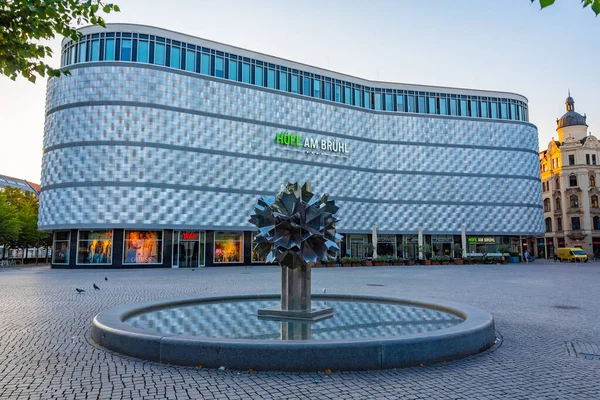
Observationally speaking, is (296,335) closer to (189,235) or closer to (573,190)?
(189,235)

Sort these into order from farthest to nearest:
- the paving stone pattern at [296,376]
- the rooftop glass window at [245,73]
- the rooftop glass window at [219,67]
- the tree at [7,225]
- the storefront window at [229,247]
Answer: the rooftop glass window at [245,73]
the rooftop glass window at [219,67]
the storefront window at [229,247]
the tree at [7,225]
the paving stone pattern at [296,376]

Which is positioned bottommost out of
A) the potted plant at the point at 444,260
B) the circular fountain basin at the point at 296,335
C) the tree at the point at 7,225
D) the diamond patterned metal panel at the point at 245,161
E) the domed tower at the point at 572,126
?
the circular fountain basin at the point at 296,335

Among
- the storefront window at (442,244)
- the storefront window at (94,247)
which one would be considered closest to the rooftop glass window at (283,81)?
the storefront window at (94,247)

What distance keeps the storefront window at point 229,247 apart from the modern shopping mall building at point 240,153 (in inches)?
4.8

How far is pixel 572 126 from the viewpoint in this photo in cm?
8562

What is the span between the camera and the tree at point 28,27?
6.44 m

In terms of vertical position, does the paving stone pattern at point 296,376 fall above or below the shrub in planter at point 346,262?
below

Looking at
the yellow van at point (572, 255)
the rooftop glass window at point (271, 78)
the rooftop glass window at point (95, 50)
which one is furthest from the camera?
the yellow van at point (572, 255)

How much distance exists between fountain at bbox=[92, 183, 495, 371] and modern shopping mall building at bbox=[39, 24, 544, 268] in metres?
35.0

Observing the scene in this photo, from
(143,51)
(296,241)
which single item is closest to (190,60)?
(143,51)

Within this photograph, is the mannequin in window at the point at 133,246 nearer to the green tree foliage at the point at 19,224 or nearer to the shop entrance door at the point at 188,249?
the shop entrance door at the point at 188,249

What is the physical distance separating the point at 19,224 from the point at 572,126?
91.2m

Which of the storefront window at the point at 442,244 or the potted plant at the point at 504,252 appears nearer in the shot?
the potted plant at the point at 504,252

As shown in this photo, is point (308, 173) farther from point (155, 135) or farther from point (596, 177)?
point (596, 177)
